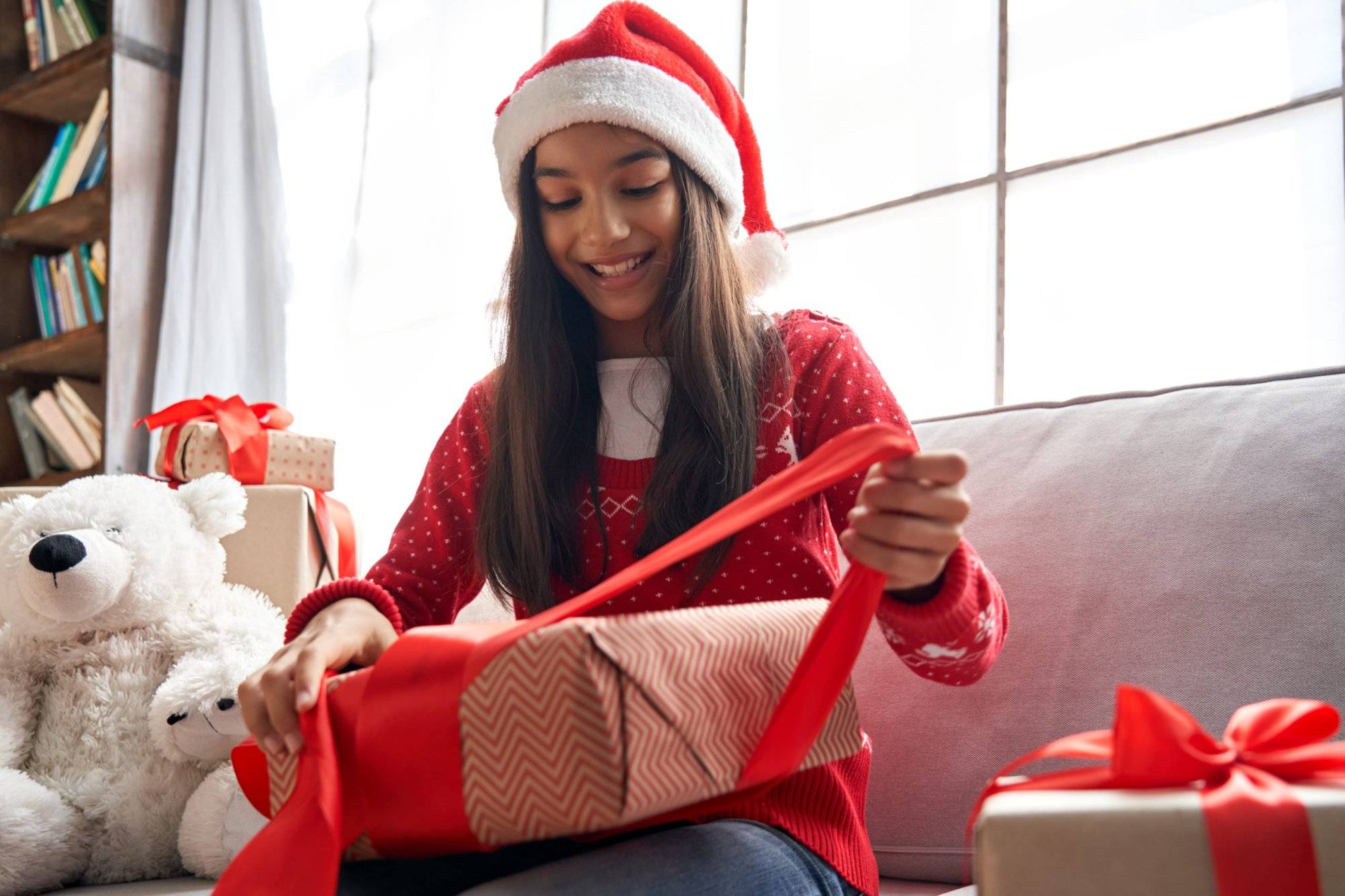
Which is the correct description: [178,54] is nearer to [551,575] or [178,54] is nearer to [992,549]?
[551,575]

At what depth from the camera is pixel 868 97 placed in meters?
1.63

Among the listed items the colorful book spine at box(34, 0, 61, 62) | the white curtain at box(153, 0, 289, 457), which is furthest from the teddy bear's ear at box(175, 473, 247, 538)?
the colorful book spine at box(34, 0, 61, 62)

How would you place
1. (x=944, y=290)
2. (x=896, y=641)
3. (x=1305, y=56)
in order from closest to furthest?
(x=896, y=641) → (x=1305, y=56) → (x=944, y=290)

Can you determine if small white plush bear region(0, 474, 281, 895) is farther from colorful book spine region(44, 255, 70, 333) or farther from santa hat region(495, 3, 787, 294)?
colorful book spine region(44, 255, 70, 333)

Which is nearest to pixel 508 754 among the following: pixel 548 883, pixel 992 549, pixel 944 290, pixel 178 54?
pixel 548 883

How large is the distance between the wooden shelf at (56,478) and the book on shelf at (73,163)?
0.63 meters

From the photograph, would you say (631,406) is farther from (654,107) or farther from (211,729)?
(211,729)

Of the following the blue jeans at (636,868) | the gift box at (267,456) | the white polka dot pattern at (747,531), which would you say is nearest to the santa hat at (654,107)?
the white polka dot pattern at (747,531)

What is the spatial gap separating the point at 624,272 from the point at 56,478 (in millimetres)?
2135

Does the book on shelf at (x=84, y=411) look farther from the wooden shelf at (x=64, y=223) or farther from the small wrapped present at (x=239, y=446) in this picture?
the small wrapped present at (x=239, y=446)

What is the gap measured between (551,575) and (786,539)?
206 millimetres

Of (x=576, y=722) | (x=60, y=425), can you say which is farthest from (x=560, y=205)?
(x=60, y=425)

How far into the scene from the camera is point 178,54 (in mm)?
2598

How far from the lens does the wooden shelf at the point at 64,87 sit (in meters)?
2.49
